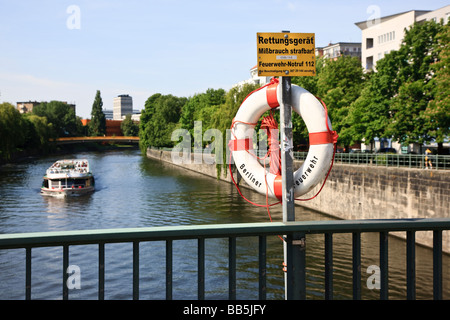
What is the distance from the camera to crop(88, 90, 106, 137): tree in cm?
15800

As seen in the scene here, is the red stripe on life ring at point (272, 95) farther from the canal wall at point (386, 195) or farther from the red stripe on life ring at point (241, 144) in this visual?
the canal wall at point (386, 195)

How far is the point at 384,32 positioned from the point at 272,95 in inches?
2337

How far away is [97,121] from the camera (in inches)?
6211

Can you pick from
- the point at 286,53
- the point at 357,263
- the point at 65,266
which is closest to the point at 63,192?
the point at 286,53

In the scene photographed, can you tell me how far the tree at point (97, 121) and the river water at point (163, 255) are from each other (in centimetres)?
11931

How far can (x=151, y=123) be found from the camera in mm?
95562

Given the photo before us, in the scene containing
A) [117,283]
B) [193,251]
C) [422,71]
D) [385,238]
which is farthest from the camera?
[422,71]

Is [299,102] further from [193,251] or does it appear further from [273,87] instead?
[193,251]

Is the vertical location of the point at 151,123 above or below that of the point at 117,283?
above

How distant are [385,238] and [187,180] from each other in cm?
5006

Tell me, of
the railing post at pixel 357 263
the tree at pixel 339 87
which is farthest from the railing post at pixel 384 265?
the tree at pixel 339 87

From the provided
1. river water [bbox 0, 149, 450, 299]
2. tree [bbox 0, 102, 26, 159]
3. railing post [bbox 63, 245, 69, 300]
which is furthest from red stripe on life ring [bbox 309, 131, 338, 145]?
tree [bbox 0, 102, 26, 159]

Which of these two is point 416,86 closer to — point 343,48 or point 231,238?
point 231,238

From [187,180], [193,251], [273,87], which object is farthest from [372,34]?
[273,87]
